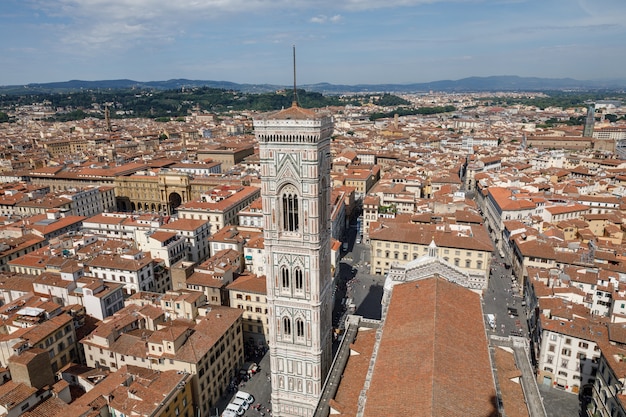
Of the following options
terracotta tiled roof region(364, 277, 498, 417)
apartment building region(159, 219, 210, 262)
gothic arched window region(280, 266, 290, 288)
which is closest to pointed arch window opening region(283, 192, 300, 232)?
gothic arched window region(280, 266, 290, 288)

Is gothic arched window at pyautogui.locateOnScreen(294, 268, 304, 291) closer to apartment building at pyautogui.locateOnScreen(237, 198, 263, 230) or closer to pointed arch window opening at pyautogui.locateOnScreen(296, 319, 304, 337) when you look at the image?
pointed arch window opening at pyautogui.locateOnScreen(296, 319, 304, 337)

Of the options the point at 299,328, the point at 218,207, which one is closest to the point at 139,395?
the point at 299,328

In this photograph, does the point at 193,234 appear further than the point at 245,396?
Yes

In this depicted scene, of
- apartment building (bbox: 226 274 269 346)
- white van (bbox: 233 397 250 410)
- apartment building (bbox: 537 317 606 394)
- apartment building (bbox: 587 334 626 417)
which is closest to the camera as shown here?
apartment building (bbox: 587 334 626 417)

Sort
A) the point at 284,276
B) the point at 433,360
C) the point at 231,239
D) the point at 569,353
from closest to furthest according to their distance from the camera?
1. the point at 433,360
2. the point at 284,276
3. the point at 569,353
4. the point at 231,239

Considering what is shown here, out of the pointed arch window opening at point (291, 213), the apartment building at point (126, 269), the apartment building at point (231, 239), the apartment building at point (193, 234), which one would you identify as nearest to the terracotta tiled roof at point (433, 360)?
the pointed arch window opening at point (291, 213)

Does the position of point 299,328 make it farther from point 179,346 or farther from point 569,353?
point 569,353
